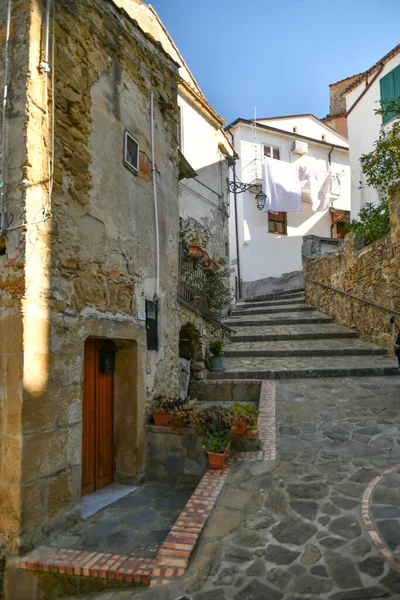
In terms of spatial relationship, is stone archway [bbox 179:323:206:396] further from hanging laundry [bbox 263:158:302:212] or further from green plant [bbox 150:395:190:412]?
hanging laundry [bbox 263:158:302:212]

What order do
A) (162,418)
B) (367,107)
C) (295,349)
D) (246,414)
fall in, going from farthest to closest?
(367,107)
(295,349)
(162,418)
(246,414)

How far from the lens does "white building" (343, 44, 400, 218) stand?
46.9 feet

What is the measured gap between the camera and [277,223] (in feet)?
62.3

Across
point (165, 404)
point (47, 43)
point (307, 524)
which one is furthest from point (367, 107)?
point (307, 524)

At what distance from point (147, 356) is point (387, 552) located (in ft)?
11.2

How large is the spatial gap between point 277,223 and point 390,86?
6991mm

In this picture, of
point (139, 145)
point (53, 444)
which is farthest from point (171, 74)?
point (53, 444)

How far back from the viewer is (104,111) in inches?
187

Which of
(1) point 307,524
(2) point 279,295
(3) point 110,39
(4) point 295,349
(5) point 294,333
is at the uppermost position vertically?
(3) point 110,39

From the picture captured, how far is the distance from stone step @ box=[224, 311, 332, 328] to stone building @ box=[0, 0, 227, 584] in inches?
264

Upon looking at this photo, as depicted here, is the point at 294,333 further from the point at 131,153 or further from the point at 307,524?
the point at 307,524

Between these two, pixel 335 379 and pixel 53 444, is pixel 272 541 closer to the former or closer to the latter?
pixel 53 444

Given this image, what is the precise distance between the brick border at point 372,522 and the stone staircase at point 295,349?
387cm

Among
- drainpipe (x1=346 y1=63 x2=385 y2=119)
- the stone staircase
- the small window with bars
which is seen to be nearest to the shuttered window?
drainpipe (x1=346 y1=63 x2=385 y2=119)
